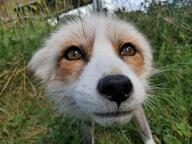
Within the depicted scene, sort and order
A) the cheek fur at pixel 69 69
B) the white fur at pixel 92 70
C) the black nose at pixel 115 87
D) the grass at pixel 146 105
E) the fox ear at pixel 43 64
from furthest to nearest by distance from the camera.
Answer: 1. the grass at pixel 146 105
2. the fox ear at pixel 43 64
3. the cheek fur at pixel 69 69
4. the white fur at pixel 92 70
5. the black nose at pixel 115 87

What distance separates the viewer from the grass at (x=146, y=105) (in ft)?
12.4

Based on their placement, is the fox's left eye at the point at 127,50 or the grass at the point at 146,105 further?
the grass at the point at 146,105

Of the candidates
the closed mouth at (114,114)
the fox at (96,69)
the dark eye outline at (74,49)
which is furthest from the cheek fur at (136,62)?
the closed mouth at (114,114)

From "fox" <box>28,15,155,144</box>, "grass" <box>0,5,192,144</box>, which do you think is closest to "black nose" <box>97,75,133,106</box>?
"fox" <box>28,15,155,144</box>

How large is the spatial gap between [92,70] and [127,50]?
0.42 m

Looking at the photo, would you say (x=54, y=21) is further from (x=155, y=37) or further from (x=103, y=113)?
(x=103, y=113)

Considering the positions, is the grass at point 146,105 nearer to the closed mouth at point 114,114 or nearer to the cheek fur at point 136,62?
the cheek fur at point 136,62

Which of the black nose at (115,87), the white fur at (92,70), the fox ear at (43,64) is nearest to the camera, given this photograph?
the black nose at (115,87)

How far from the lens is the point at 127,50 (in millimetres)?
2926

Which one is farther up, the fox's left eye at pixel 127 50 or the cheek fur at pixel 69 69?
the fox's left eye at pixel 127 50

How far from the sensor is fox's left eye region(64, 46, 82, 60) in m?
2.84

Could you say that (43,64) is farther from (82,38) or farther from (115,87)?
(115,87)

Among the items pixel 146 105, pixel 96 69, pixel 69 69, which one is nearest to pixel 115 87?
pixel 96 69

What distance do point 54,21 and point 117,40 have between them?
2266 millimetres
